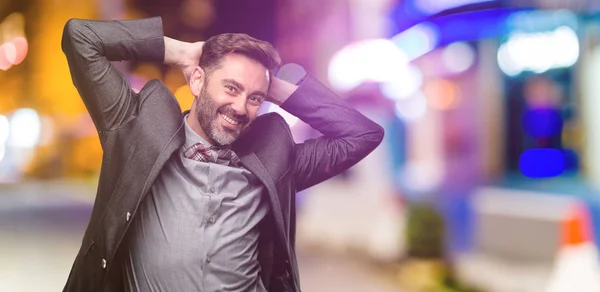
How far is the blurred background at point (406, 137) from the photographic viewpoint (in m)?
2.57

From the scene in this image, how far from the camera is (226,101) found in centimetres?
217

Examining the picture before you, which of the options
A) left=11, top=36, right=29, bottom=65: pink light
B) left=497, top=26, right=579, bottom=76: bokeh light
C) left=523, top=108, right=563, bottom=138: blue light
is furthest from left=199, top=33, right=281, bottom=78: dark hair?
left=523, top=108, right=563, bottom=138: blue light

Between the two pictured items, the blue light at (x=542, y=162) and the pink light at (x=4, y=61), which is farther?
the blue light at (x=542, y=162)

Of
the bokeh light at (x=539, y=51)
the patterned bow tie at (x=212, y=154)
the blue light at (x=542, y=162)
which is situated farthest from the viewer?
the blue light at (x=542, y=162)

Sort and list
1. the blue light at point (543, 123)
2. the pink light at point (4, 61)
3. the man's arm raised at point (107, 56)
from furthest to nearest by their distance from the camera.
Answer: the blue light at point (543, 123) → the pink light at point (4, 61) → the man's arm raised at point (107, 56)

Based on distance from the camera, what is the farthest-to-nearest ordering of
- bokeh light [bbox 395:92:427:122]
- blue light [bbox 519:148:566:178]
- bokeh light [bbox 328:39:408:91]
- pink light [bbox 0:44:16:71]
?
blue light [bbox 519:148:566:178] → bokeh light [bbox 395:92:427:122] → bokeh light [bbox 328:39:408:91] → pink light [bbox 0:44:16:71]

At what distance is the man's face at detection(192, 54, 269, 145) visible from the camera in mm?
2168

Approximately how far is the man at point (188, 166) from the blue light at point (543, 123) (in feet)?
10.5

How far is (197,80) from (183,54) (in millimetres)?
98

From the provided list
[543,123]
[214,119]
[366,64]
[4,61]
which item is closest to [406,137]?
[366,64]

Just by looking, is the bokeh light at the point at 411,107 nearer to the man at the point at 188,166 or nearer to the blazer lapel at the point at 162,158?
the man at the point at 188,166

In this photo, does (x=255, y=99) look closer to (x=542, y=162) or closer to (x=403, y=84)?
(x=403, y=84)

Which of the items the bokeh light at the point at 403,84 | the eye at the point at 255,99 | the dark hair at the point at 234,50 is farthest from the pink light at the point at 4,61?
the bokeh light at the point at 403,84

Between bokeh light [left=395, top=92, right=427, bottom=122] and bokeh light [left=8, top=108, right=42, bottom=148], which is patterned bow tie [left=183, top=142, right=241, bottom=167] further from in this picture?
bokeh light [left=395, top=92, right=427, bottom=122]
